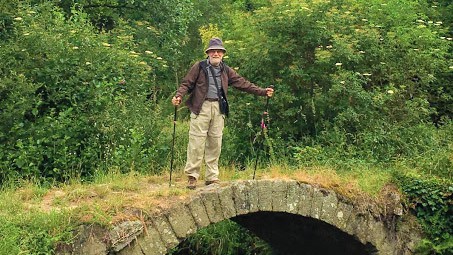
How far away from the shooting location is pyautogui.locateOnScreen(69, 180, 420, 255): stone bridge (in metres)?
7.05

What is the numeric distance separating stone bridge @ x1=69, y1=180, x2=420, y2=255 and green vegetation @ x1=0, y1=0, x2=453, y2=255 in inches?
13.2

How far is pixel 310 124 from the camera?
419 inches

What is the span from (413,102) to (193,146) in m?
4.67

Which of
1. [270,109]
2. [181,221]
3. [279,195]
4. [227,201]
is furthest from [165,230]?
[270,109]

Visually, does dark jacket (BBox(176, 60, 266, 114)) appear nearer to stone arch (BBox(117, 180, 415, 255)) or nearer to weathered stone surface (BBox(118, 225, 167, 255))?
stone arch (BBox(117, 180, 415, 255))

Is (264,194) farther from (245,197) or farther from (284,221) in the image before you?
(284,221)

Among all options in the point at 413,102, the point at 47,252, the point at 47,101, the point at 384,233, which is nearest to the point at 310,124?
the point at 413,102

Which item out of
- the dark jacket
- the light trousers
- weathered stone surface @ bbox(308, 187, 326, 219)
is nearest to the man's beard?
the dark jacket

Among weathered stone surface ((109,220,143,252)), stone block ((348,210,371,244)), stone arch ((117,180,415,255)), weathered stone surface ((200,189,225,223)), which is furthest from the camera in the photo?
stone block ((348,210,371,244))

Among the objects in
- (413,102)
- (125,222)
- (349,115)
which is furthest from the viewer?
(413,102)

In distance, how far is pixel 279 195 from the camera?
7.95 meters

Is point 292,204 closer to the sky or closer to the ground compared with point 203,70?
closer to the ground

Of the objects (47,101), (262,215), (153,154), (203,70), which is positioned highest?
(203,70)

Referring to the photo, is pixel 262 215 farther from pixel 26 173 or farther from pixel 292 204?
pixel 26 173
